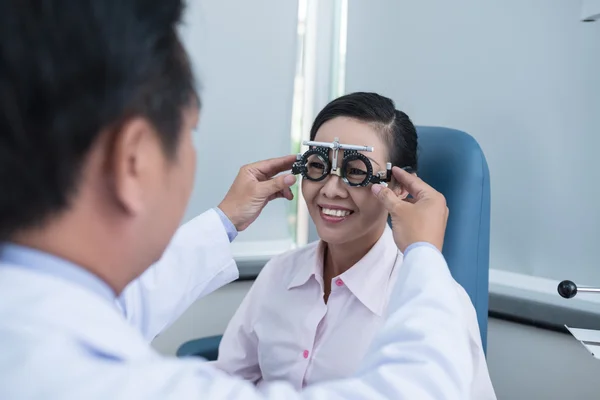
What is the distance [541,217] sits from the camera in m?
1.62

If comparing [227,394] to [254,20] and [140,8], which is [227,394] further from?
[254,20]

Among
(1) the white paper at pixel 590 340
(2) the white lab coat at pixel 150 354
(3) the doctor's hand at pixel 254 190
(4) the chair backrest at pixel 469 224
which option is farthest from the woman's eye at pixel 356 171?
(1) the white paper at pixel 590 340

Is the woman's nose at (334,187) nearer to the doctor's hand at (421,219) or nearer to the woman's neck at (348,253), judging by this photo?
the woman's neck at (348,253)

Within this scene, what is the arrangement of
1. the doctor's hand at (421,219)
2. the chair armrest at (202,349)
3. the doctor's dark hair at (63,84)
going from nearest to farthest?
the doctor's dark hair at (63,84) → the doctor's hand at (421,219) → the chair armrest at (202,349)

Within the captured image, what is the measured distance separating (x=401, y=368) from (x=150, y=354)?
268 millimetres

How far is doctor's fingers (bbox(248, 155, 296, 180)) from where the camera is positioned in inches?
49.9

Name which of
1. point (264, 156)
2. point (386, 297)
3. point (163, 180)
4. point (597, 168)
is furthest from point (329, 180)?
point (264, 156)

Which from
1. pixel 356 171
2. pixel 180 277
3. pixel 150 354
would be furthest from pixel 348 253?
pixel 150 354

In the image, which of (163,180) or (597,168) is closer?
(163,180)

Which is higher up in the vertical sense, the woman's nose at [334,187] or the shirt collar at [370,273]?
the woman's nose at [334,187]

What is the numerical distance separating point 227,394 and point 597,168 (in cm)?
137

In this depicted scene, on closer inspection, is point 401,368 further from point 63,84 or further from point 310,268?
point 310,268

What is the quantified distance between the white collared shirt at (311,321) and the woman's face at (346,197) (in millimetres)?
77

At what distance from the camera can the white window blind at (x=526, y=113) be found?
154 cm
